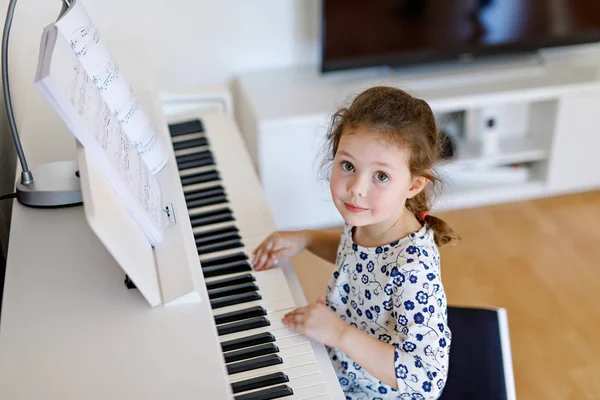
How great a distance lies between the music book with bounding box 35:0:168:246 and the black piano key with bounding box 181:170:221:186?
0.31 m

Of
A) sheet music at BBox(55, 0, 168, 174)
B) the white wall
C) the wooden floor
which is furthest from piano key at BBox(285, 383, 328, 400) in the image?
the white wall

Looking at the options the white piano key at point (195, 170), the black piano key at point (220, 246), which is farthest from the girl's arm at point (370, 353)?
the white piano key at point (195, 170)

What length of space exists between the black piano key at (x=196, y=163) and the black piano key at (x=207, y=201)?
0.16 m

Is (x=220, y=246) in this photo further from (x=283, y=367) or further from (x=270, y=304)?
(x=283, y=367)

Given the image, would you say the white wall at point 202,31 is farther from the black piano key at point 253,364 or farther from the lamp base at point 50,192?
the black piano key at point 253,364

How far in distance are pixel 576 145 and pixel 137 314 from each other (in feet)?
7.66

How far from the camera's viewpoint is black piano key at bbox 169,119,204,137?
2.16 m

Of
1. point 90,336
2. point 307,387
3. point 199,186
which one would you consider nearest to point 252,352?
point 307,387

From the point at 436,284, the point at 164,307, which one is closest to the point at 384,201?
the point at 436,284

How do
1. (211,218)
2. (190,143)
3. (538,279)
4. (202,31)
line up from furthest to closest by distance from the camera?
(202,31) < (538,279) < (190,143) < (211,218)

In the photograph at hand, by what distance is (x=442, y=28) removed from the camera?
2.82 m

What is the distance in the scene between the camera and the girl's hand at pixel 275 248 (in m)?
1.60

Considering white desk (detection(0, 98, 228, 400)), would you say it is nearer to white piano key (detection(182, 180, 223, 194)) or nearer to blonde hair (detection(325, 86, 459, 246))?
blonde hair (detection(325, 86, 459, 246))

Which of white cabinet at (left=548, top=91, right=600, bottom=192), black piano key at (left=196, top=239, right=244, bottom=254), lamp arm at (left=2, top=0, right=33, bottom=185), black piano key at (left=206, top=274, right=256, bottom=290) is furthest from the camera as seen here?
white cabinet at (left=548, top=91, right=600, bottom=192)
